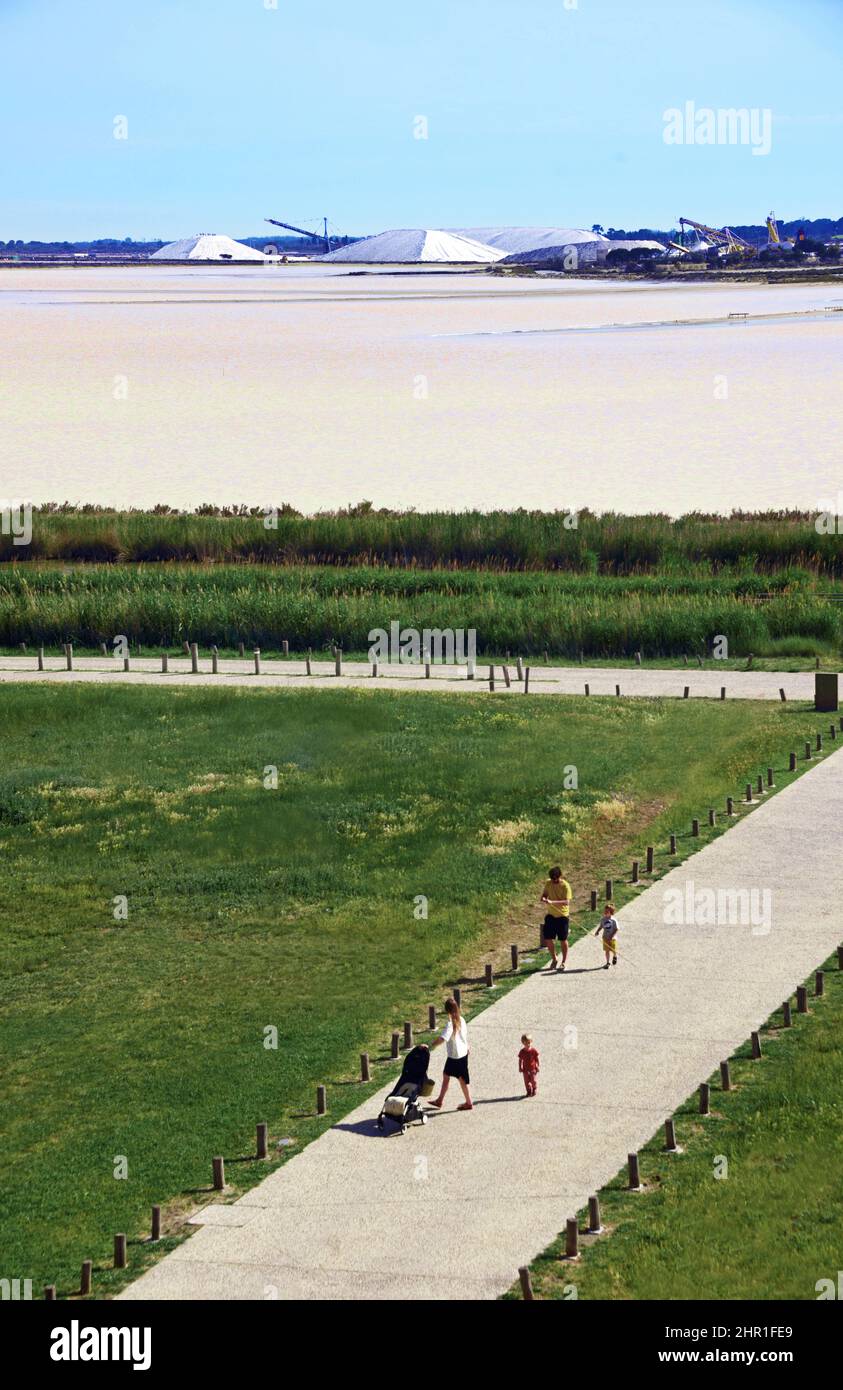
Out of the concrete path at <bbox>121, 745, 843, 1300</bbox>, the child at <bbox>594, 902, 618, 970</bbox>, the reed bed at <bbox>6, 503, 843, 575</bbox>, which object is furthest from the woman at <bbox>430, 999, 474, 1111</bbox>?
the reed bed at <bbox>6, 503, 843, 575</bbox>

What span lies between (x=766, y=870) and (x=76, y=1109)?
13969mm

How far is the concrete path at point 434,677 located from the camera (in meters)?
51.1

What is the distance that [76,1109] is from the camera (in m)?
24.2

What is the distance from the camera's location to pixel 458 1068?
23.0 meters

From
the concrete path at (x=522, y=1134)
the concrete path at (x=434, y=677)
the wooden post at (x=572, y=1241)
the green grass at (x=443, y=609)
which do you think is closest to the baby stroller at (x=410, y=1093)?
the concrete path at (x=522, y=1134)

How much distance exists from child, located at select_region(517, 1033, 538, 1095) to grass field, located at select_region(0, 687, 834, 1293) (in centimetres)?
231

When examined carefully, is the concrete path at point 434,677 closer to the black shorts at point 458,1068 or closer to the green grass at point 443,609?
the green grass at point 443,609

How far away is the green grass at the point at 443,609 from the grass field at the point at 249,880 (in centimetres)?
859

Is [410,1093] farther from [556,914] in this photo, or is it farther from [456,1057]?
[556,914]

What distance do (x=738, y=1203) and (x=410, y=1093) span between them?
4.48 meters

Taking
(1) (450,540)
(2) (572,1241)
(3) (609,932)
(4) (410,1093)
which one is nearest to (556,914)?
(3) (609,932)

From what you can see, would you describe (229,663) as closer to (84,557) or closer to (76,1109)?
(84,557)

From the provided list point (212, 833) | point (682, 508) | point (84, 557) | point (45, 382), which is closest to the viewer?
point (212, 833)
